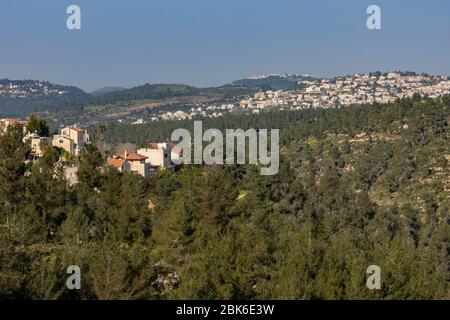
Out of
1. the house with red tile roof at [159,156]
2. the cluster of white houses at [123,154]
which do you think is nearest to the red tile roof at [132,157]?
the cluster of white houses at [123,154]

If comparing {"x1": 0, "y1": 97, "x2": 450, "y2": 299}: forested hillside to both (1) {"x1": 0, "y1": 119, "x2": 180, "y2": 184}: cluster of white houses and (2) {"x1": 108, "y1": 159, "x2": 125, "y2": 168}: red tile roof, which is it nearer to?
(2) {"x1": 108, "y1": 159, "x2": 125, "y2": 168}: red tile roof

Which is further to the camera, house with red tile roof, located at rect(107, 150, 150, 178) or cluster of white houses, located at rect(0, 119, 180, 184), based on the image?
Result: cluster of white houses, located at rect(0, 119, 180, 184)

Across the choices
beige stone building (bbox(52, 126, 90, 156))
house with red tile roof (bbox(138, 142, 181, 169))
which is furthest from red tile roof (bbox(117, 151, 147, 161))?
beige stone building (bbox(52, 126, 90, 156))

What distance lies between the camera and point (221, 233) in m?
25.7

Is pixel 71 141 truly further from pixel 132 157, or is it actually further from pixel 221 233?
pixel 221 233

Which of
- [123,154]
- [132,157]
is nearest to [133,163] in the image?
[132,157]

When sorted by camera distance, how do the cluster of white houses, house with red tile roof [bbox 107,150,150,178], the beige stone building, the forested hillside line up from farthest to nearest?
the beige stone building, the cluster of white houses, house with red tile roof [bbox 107,150,150,178], the forested hillside

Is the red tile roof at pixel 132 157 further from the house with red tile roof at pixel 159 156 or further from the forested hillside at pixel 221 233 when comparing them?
the forested hillside at pixel 221 233

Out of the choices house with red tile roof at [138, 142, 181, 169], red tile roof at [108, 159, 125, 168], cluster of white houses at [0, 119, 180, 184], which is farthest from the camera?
house with red tile roof at [138, 142, 181, 169]

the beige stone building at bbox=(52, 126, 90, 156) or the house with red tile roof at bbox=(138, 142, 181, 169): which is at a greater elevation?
the beige stone building at bbox=(52, 126, 90, 156)

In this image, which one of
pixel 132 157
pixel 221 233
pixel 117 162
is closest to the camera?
pixel 221 233

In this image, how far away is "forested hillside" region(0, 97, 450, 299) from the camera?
1753 cm

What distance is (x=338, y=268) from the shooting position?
1955cm
